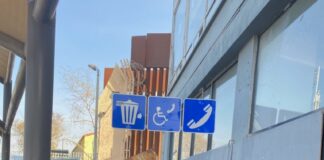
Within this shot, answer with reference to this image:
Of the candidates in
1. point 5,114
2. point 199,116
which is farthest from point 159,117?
point 5,114

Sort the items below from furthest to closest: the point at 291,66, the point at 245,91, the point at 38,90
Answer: the point at 245,91 → the point at 291,66 → the point at 38,90

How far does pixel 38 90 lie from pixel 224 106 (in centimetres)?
451

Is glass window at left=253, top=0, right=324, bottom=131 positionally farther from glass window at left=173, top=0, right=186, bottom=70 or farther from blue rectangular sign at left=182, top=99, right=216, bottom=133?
glass window at left=173, top=0, right=186, bottom=70

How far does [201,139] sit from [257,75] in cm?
433

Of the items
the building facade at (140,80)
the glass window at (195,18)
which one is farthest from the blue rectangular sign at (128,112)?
the building facade at (140,80)

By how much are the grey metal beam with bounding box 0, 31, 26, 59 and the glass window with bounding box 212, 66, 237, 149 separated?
2.88 m

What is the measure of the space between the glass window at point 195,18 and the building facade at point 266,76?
0.97m

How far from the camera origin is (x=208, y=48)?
871 centimetres

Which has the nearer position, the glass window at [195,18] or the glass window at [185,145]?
the glass window at [195,18]

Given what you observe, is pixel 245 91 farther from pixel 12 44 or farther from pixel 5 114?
pixel 5 114

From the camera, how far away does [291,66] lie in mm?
4832

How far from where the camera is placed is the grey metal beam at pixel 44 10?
12.0ft

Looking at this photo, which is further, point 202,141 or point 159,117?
point 202,141

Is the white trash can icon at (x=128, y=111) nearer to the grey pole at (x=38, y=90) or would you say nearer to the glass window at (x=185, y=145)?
the glass window at (x=185, y=145)
